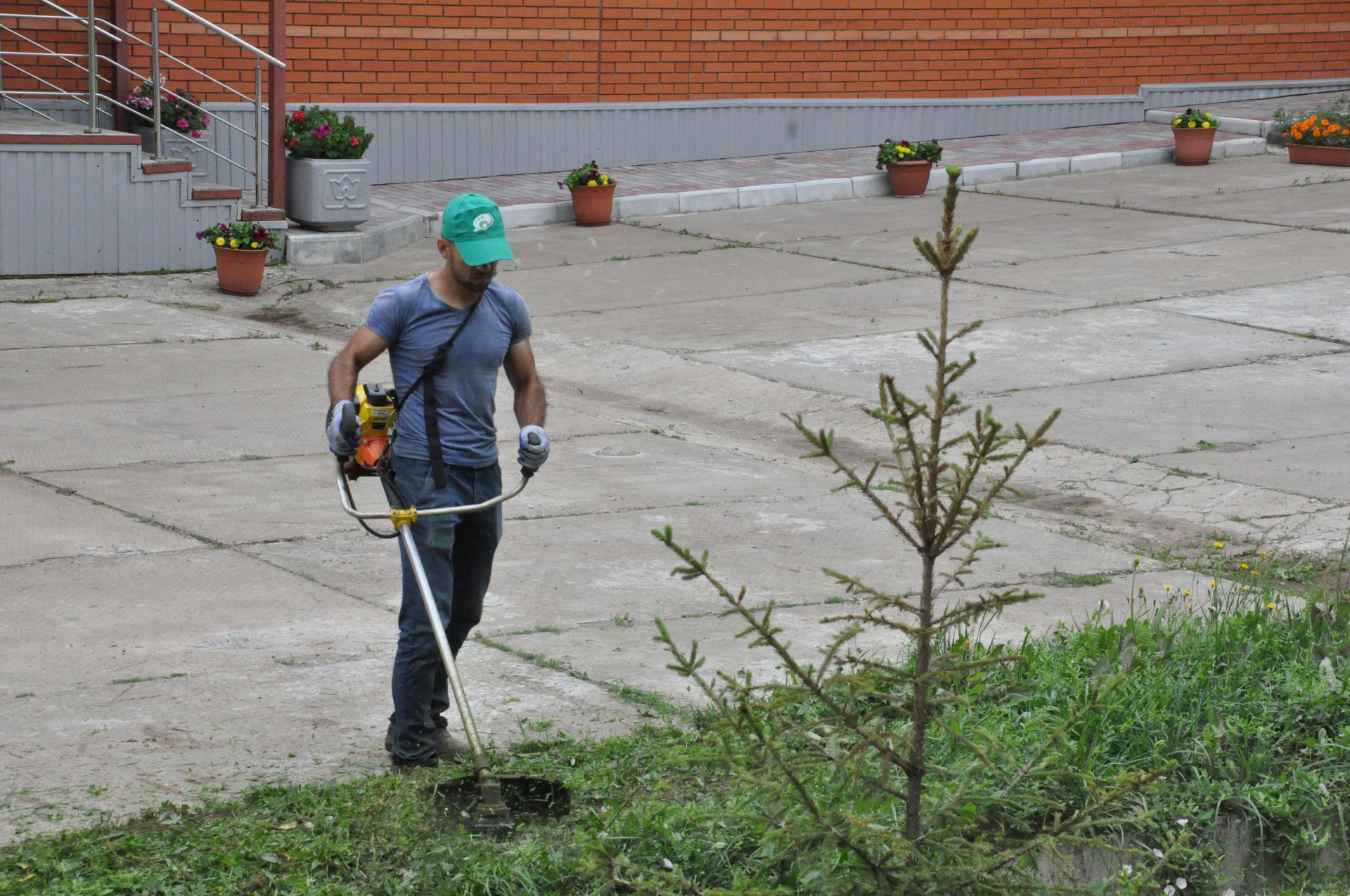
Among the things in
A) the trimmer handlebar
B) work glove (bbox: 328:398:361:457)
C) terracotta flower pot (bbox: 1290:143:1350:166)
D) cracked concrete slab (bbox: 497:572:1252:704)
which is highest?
terracotta flower pot (bbox: 1290:143:1350:166)

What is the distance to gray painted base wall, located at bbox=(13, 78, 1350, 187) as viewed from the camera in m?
17.4

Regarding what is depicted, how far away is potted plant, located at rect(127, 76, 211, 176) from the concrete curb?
4.57ft

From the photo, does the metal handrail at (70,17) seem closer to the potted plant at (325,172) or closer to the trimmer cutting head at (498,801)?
the potted plant at (325,172)

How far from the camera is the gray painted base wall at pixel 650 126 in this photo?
1744 centimetres

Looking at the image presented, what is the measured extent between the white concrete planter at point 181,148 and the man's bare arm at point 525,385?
1019 cm

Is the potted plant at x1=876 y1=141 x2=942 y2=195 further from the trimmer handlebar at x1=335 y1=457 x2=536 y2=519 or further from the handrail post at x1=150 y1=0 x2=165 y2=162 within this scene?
the trimmer handlebar at x1=335 y1=457 x2=536 y2=519

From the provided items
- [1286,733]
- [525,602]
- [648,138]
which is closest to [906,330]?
[525,602]

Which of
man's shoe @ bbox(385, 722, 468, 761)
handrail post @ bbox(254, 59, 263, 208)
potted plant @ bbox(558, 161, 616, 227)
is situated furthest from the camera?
potted plant @ bbox(558, 161, 616, 227)

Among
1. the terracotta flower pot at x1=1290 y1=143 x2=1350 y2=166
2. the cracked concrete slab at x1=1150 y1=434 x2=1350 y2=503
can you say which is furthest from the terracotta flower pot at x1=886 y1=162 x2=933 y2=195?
the cracked concrete slab at x1=1150 y1=434 x2=1350 y2=503

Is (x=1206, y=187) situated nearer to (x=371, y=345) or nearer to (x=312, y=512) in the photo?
(x=312, y=512)

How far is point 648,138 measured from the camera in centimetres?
1953

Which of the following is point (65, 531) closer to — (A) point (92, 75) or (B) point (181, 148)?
(A) point (92, 75)

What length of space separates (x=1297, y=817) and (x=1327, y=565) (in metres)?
2.52

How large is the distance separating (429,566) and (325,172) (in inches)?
405
